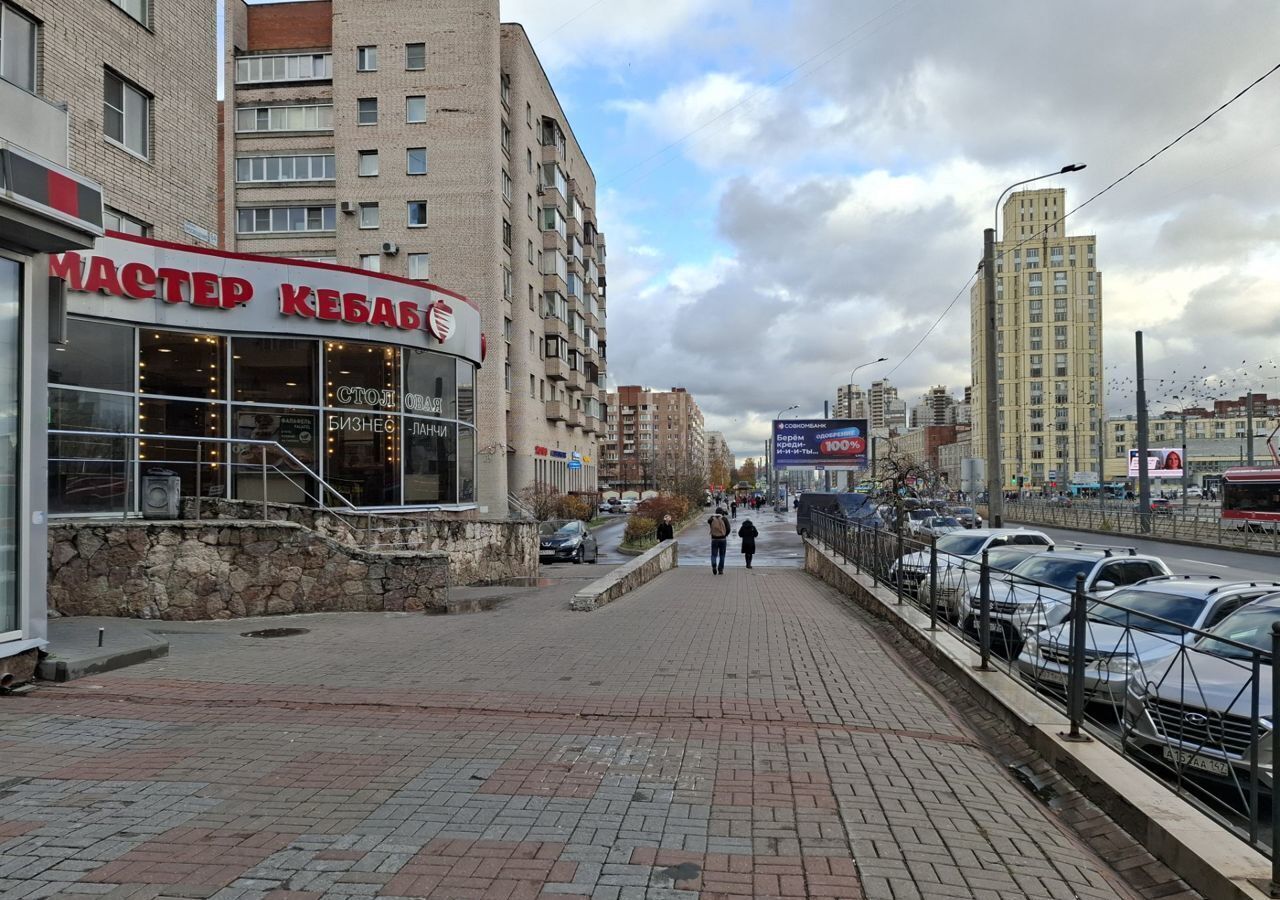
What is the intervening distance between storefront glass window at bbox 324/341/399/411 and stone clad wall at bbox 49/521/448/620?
5.78 meters

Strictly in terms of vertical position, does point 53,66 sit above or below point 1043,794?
above

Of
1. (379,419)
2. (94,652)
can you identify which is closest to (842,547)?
(379,419)

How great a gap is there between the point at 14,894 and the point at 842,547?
56.5 ft

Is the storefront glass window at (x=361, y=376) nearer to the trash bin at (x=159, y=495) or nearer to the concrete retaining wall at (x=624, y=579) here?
the trash bin at (x=159, y=495)

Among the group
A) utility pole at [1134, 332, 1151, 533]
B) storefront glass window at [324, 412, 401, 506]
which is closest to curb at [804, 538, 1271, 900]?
storefront glass window at [324, 412, 401, 506]

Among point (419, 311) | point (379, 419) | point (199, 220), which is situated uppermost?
point (199, 220)

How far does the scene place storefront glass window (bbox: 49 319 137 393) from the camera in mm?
13102

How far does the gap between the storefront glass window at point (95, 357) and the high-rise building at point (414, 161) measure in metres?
27.5

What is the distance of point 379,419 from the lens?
17.5m

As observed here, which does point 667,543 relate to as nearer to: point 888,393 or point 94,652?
point 94,652

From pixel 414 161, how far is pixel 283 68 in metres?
10.5

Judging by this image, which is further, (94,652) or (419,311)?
(419,311)

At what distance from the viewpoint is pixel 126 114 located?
16.8 metres

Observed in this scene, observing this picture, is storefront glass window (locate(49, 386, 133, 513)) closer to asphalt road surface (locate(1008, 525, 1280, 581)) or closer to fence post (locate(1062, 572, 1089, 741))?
fence post (locate(1062, 572, 1089, 741))
